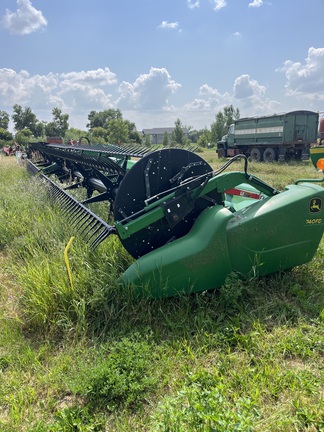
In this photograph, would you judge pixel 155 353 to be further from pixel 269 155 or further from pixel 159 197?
pixel 269 155

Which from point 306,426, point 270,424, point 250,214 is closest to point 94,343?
point 270,424

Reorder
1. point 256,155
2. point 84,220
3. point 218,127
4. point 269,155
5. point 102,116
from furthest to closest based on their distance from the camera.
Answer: point 102,116 → point 218,127 → point 256,155 → point 269,155 → point 84,220

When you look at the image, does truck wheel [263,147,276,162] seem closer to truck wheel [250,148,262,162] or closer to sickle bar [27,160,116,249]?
truck wheel [250,148,262,162]

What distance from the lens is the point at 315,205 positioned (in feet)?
8.42

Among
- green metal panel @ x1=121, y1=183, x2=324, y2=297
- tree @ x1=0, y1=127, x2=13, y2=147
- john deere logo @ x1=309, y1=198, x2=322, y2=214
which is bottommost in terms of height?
green metal panel @ x1=121, y1=183, x2=324, y2=297

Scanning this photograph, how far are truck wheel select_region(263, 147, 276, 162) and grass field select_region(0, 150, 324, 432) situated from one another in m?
13.9

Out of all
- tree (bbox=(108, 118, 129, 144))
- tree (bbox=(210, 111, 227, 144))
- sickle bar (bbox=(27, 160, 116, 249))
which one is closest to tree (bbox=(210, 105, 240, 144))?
tree (bbox=(210, 111, 227, 144))

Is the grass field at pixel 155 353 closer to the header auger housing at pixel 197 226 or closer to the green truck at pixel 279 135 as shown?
the header auger housing at pixel 197 226

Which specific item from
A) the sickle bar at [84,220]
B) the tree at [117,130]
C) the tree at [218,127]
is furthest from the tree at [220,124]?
the sickle bar at [84,220]

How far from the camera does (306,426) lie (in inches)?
60.9

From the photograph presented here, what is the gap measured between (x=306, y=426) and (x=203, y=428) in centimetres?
54

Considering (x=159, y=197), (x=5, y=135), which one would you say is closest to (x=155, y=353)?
(x=159, y=197)

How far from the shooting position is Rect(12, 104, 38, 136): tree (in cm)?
4641

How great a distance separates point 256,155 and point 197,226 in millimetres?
15808
